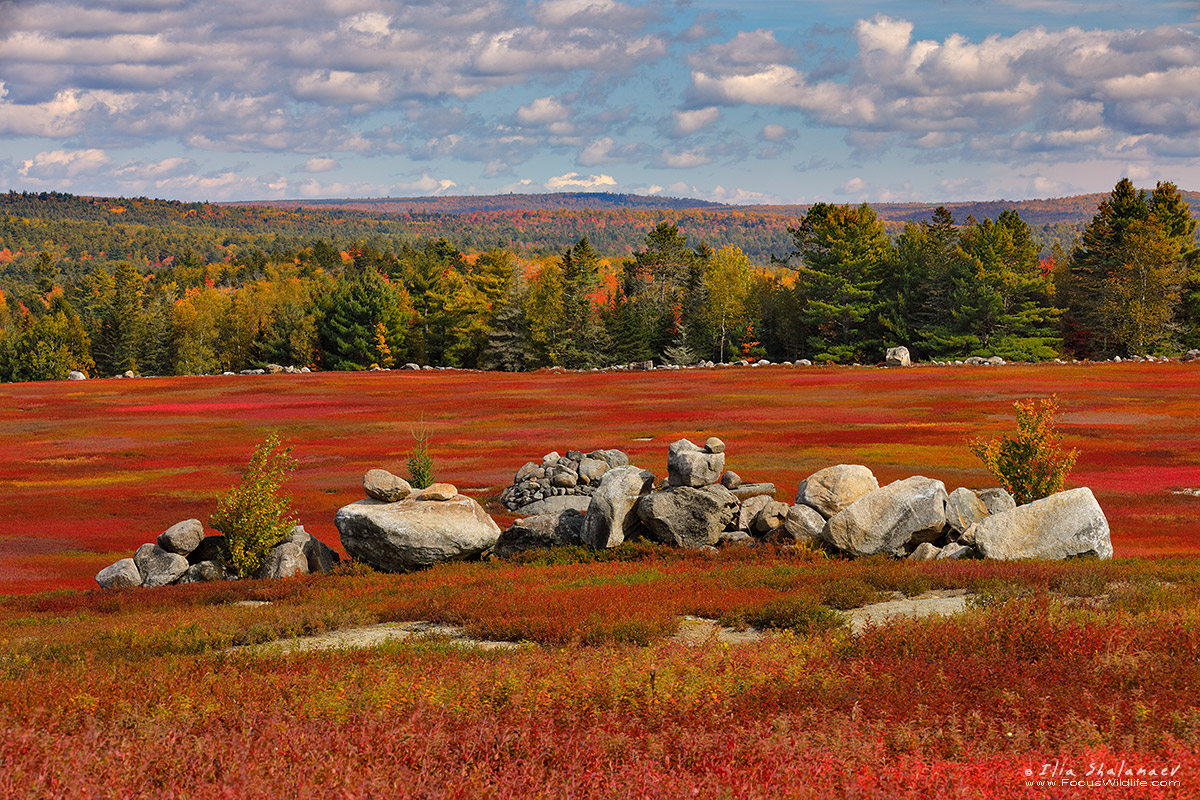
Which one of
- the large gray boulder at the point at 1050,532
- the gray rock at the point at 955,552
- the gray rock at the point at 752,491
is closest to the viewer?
the large gray boulder at the point at 1050,532

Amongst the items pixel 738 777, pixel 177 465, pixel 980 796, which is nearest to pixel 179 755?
pixel 738 777

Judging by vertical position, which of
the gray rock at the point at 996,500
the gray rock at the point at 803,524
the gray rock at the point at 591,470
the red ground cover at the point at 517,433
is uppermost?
the gray rock at the point at 996,500

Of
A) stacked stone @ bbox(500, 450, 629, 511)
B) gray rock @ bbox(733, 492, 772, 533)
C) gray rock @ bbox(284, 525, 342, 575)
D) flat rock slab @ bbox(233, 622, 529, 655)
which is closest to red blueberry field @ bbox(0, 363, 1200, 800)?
flat rock slab @ bbox(233, 622, 529, 655)

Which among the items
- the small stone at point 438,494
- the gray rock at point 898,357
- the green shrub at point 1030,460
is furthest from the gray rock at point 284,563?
the gray rock at point 898,357

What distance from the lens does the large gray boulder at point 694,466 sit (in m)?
20.4

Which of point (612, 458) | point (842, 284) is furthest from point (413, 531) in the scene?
point (842, 284)

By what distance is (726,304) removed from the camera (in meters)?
97.7

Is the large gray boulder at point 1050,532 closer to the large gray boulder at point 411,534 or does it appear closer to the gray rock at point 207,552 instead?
the large gray boulder at point 411,534

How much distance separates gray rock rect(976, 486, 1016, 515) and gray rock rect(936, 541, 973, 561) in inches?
77.7

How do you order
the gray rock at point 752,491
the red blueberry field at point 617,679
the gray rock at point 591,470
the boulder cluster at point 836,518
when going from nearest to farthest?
the red blueberry field at point 617,679 → the boulder cluster at point 836,518 → the gray rock at point 752,491 → the gray rock at point 591,470

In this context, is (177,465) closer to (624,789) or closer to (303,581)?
(303,581)

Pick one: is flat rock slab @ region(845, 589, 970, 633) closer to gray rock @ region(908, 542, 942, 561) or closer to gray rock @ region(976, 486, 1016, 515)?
gray rock @ region(908, 542, 942, 561)

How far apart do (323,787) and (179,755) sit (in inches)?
59.1

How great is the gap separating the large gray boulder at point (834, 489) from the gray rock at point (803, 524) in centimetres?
56
